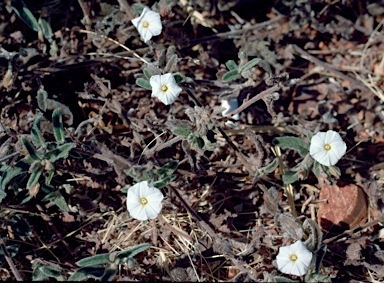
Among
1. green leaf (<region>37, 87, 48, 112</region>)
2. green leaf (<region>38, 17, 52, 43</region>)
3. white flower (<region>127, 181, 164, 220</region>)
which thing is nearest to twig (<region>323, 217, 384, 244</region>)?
white flower (<region>127, 181, 164, 220</region>)

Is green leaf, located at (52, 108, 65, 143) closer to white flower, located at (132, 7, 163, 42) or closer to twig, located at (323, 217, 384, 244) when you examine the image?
white flower, located at (132, 7, 163, 42)

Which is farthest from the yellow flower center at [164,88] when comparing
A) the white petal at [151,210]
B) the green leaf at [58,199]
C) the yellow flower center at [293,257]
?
the yellow flower center at [293,257]

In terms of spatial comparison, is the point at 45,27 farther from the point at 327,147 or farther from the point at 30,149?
the point at 327,147

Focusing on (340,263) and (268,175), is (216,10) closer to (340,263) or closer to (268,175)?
(268,175)

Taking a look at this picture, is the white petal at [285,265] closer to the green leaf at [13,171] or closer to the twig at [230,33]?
the green leaf at [13,171]

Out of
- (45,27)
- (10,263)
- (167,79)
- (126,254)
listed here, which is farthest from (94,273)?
(45,27)

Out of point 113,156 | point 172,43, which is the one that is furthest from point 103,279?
point 172,43
